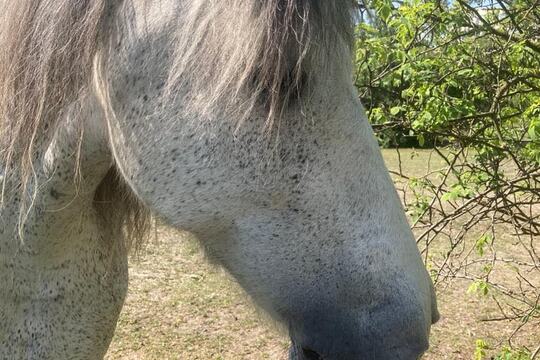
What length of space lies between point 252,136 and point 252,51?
18 cm

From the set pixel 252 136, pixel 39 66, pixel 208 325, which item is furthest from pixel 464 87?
pixel 208 325

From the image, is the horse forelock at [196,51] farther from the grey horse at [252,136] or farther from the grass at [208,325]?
the grass at [208,325]

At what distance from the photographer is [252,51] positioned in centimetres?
119

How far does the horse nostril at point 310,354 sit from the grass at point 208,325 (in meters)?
2.66

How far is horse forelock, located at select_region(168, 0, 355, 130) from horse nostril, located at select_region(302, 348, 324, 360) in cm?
51

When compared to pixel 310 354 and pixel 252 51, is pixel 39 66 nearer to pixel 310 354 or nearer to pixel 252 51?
pixel 252 51

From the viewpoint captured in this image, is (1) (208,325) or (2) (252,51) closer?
(2) (252,51)

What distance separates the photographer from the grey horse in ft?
3.94

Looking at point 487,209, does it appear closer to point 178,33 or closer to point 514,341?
point 514,341

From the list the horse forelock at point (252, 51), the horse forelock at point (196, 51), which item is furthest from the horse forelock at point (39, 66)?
the horse forelock at point (252, 51)

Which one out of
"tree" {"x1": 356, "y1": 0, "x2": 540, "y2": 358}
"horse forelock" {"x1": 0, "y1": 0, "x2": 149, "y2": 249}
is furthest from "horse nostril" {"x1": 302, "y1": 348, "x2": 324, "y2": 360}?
"tree" {"x1": 356, "y1": 0, "x2": 540, "y2": 358}

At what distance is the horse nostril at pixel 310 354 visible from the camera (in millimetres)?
1254

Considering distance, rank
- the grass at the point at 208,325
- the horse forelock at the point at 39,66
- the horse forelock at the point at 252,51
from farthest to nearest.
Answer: the grass at the point at 208,325, the horse forelock at the point at 39,66, the horse forelock at the point at 252,51

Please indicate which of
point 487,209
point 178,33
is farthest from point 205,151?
point 487,209
